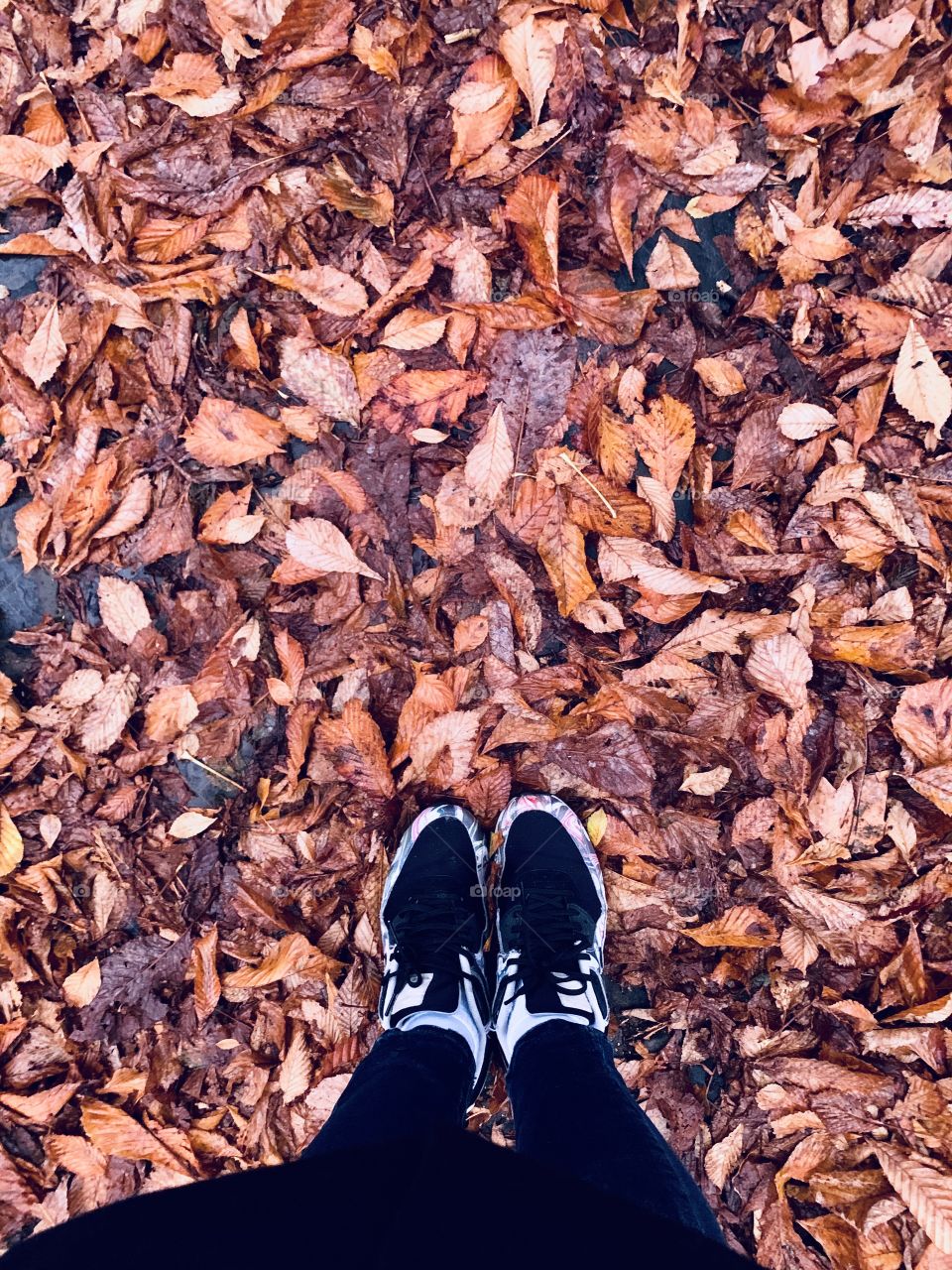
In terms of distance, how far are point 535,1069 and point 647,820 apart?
52cm

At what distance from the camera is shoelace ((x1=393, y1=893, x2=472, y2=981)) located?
1.52 m

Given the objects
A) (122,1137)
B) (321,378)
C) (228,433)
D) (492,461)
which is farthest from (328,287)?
(122,1137)

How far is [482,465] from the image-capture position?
146 centimetres

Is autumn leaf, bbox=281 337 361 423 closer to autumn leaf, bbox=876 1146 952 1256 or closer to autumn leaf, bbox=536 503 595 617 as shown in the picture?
autumn leaf, bbox=536 503 595 617

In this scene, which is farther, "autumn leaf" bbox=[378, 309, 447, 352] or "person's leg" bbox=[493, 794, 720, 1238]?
"autumn leaf" bbox=[378, 309, 447, 352]

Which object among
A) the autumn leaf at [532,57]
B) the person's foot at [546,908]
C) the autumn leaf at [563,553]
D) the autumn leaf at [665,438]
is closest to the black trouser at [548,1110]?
the person's foot at [546,908]

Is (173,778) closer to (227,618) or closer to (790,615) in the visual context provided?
(227,618)

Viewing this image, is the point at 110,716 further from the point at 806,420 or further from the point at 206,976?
the point at 806,420

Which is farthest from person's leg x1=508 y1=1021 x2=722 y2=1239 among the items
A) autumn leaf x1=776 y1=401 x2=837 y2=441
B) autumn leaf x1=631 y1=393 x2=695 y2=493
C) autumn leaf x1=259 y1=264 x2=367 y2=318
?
autumn leaf x1=259 y1=264 x2=367 y2=318

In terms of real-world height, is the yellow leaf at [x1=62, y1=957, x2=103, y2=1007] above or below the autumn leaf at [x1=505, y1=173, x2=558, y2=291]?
below

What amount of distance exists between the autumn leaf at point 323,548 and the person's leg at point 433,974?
56cm

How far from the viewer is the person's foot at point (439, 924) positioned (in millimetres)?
1492

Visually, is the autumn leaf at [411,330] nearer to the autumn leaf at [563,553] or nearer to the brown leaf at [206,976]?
the autumn leaf at [563,553]

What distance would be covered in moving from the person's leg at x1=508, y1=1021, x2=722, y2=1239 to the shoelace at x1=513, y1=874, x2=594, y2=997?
12 centimetres
